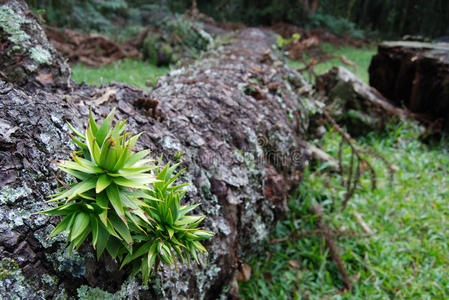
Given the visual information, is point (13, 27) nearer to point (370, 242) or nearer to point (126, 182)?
point (126, 182)

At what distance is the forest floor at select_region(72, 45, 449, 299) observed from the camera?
2.35 metres

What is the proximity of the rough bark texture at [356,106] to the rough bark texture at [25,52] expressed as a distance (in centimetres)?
380

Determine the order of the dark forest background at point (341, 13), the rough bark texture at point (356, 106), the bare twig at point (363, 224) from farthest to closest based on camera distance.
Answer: the dark forest background at point (341, 13) < the rough bark texture at point (356, 106) < the bare twig at point (363, 224)

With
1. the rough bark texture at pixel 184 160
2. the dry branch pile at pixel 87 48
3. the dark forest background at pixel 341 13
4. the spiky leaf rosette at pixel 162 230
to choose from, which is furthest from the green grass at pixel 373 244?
the dark forest background at pixel 341 13

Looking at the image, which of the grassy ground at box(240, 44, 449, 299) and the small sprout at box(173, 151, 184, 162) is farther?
the grassy ground at box(240, 44, 449, 299)

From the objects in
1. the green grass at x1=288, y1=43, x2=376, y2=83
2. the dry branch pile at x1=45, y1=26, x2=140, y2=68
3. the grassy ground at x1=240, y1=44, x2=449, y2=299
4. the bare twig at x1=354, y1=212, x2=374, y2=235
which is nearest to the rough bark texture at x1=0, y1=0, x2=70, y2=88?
the grassy ground at x1=240, y1=44, x2=449, y2=299

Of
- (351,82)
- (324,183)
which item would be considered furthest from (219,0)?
(324,183)

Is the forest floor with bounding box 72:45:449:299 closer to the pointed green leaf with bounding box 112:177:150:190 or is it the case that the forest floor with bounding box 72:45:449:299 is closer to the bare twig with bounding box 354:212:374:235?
the bare twig with bounding box 354:212:374:235

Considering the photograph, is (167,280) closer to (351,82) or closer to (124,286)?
(124,286)

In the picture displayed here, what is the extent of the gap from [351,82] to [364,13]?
13146 millimetres

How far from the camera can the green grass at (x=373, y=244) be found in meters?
2.35

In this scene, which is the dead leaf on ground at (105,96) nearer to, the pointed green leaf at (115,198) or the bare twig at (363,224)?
the pointed green leaf at (115,198)

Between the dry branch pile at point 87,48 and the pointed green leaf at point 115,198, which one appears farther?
the dry branch pile at point 87,48

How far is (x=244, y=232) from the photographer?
1968 millimetres
